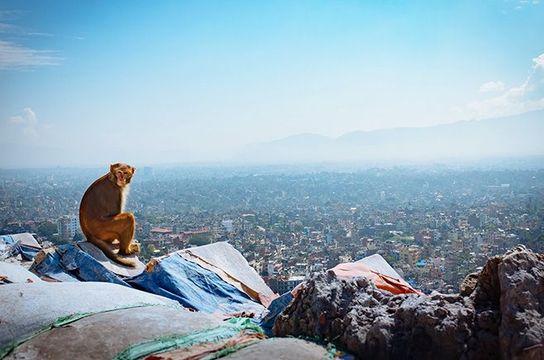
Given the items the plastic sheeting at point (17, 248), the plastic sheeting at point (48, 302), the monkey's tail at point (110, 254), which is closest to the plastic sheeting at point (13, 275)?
the plastic sheeting at point (48, 302)

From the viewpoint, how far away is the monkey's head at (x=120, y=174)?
729 centimetres

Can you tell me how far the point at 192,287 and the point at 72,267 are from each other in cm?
138

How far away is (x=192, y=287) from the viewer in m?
5.75

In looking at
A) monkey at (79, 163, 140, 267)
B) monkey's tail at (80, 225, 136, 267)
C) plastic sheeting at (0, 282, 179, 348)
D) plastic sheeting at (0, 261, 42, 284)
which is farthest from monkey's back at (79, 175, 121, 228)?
plastic sheeting at (0, 282, 179, 348)

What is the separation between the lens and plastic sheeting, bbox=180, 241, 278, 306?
635cm

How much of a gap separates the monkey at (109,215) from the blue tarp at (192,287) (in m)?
1.19

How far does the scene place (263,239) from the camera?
36.5 metres

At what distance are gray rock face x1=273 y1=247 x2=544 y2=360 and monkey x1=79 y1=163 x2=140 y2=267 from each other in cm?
411

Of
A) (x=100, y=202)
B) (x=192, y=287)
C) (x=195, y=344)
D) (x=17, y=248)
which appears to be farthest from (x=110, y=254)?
(x=195, y=344)

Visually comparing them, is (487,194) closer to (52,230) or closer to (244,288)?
(52,230)

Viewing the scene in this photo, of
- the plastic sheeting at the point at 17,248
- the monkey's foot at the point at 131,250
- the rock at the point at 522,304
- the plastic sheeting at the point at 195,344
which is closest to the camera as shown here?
the rock at the point at 522,304

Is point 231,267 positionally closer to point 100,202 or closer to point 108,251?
point 108,251

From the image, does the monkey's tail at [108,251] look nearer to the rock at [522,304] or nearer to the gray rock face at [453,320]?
the gray rock face at [453,320]

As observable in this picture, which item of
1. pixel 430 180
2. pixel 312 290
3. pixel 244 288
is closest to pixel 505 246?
pixel 244 288
